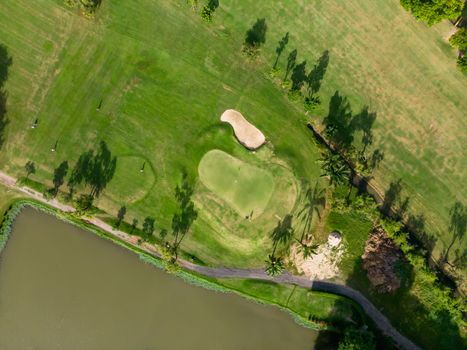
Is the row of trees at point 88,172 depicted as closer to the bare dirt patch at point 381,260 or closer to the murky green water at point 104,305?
the murky green water at point 104,305

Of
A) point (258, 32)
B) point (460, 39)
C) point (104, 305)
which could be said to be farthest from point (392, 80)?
point (104, 305)

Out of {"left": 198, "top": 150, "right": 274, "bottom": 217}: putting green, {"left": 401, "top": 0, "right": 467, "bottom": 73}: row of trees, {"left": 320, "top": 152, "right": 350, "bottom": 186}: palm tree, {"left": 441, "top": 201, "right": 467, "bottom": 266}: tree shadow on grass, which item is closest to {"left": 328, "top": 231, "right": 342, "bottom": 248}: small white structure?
{"left": 320, "top": 152, "right": 350, "bottom": 186}: palm tree

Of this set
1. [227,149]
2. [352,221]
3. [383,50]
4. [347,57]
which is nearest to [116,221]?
[227,149]

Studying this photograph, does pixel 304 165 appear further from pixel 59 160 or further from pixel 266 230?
pixel 59 160

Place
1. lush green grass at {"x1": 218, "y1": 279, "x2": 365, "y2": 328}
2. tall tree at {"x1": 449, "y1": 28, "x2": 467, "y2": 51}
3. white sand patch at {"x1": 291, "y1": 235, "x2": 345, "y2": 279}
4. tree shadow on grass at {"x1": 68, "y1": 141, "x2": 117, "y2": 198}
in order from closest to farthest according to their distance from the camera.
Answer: tall tree at {"x1": 449, "y1": 28, "x2": 467, "y2": 51}
tree shadow on grass at {"x1": 68, "y1": 141, "x2": 117, "y2": 198}
lush green grass at {"x1": 218, "y1": 279, "x2": 365, "y2": 328}
white sand patch at {"x1": 291, "y1": 235, "x2": 345, "y2": 279}

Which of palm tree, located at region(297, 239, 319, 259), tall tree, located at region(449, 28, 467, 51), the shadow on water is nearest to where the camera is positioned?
tall tree, located at region(449, 28, 467, 51)

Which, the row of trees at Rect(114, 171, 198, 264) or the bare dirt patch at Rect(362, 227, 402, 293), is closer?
the bare dirt patch at Rect(362, 227, 402, 293)

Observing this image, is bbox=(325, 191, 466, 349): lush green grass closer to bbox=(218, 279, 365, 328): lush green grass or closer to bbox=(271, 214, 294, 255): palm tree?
bbox=(218, 279, 365, 328): lush green grass
